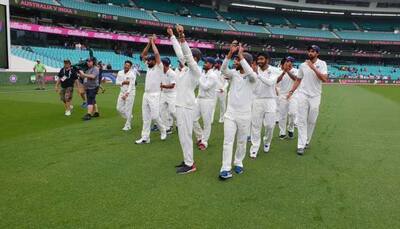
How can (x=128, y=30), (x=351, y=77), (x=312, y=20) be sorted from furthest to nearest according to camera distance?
(x=312, y=20) < (x=351, y=77) < (x=128, y=30)

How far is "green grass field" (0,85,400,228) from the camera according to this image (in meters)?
4.45

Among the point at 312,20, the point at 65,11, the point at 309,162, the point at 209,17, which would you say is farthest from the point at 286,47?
the point at 309,162

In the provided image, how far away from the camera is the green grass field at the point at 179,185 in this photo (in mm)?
4453

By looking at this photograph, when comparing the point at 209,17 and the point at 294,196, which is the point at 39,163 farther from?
the point at 209,17

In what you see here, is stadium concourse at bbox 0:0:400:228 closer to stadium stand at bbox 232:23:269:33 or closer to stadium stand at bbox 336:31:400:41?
stadium stand at bbox 232:23:269:33

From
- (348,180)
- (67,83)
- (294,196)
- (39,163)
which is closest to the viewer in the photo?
(294,196)

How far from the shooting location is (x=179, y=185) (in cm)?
571

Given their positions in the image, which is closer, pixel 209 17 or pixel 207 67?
pixel 207 67

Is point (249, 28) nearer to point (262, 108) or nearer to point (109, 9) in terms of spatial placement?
point (109, 9)

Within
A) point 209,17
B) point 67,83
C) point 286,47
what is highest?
point 209,17

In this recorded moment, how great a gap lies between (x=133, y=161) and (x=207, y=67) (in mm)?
2336

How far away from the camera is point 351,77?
54719mm

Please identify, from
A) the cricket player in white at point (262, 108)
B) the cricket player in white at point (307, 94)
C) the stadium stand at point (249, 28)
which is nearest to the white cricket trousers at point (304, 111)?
the cricket player in white at point (307, 94)

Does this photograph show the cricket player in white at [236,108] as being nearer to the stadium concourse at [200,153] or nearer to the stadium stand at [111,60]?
the stadium concourse at [200,153]
